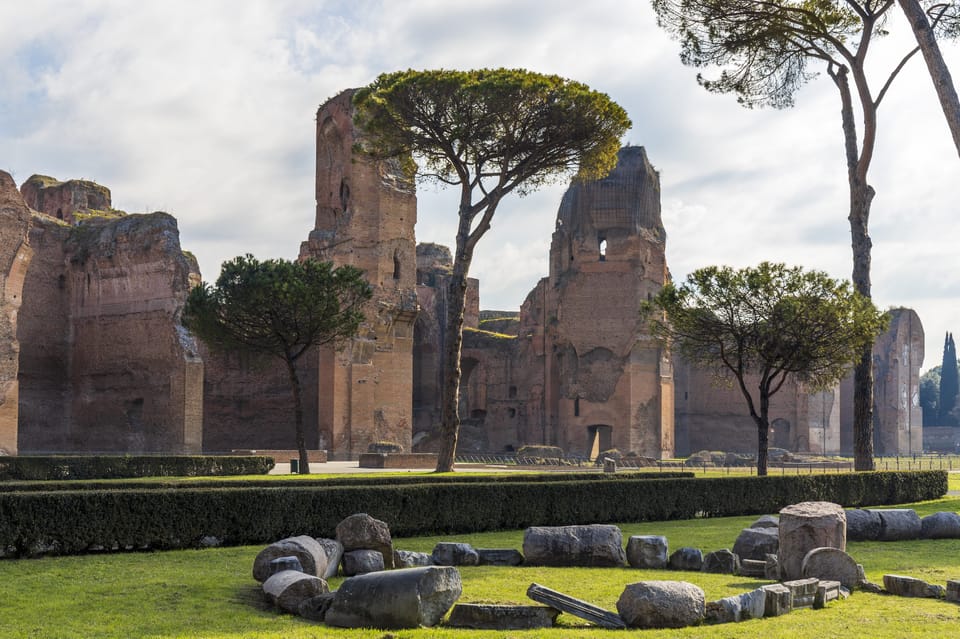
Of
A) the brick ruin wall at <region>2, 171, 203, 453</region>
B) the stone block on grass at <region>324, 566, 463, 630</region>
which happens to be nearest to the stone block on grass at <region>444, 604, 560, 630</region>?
the stone block on grass at <region>324, 566, 463, 630</region>

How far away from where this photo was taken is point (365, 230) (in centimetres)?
3409

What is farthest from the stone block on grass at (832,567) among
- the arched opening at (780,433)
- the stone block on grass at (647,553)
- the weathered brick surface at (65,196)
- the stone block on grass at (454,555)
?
the arched opening at (780,433)

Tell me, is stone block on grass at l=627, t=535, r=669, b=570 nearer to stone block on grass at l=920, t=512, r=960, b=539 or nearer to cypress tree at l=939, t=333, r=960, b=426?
stone block on grass at l=920, t=512, r=960, b=539

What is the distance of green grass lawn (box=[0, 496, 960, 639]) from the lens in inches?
261

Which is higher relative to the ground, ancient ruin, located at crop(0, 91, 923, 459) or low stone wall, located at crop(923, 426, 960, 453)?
ancient ruin, located at crop(0, 91, 923, 459)

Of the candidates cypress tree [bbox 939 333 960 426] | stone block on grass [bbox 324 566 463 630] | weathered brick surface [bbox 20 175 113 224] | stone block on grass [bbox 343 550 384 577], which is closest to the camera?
stone block on grass [bbox 324 566 463 630]

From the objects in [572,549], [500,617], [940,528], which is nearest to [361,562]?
[572,549]

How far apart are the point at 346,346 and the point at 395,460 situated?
586 cm

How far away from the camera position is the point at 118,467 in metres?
21.2

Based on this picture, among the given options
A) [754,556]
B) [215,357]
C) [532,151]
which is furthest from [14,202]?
[754,556]

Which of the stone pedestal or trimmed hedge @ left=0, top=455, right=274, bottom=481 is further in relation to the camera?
trimmed hedge @ left=0, top=455, right=274, bottom=481

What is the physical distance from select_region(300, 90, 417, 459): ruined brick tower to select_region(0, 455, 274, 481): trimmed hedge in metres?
10.1

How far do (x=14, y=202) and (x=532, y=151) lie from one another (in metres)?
15.8

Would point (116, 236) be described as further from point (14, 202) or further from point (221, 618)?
point (221, 618)
